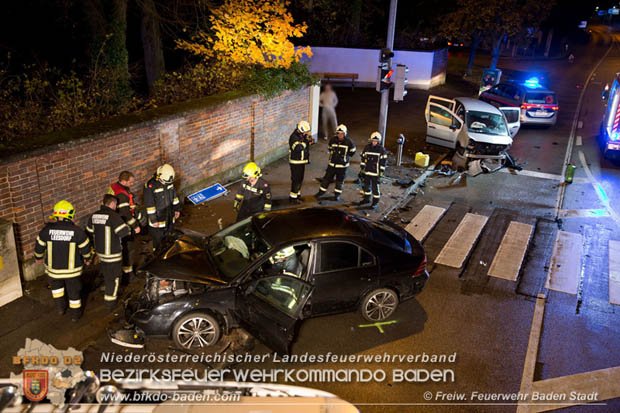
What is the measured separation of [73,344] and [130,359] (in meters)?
0.91

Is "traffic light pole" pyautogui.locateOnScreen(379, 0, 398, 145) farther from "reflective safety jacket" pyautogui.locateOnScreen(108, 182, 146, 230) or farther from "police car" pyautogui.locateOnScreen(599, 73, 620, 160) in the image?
"police car" pyautogui.locateOnScreen(599, 73, 620, 160)

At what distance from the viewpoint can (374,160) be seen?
37.8 ft

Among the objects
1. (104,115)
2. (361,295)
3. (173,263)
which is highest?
(104,115)

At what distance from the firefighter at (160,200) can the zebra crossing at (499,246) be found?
494cm

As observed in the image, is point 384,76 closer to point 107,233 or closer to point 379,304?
point 379,304

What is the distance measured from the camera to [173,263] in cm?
695

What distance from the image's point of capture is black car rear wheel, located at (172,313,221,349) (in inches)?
260

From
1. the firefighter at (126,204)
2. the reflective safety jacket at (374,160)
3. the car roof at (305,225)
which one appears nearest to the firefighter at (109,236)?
the firefighter at (126,204)

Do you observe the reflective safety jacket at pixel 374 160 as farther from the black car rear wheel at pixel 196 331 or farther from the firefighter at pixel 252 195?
the black car rear wheel at pixel 196 331

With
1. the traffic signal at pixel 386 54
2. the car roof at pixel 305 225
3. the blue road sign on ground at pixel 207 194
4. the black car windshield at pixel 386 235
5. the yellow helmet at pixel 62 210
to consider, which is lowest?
the blue road sign on ground at pixel 207 194

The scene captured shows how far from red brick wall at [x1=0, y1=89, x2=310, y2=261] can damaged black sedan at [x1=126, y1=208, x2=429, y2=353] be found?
233 cm

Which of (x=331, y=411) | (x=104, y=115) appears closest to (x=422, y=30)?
(x=104, y=115)

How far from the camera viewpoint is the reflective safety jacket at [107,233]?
7367 millimetres

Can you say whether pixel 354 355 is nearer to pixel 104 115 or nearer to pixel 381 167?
pixel 381 167
